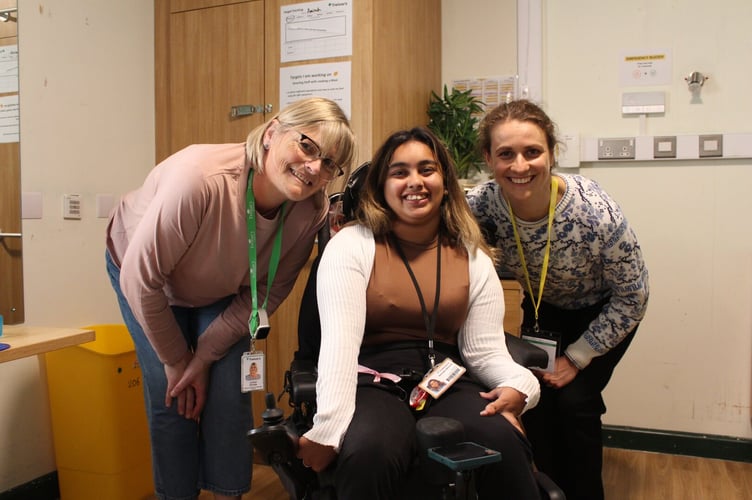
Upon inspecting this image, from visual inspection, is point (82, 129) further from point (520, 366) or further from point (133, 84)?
point (520, 366)

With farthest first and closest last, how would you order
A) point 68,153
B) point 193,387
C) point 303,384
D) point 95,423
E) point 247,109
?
1. point 247,109
2. point 68,153
3. point 95,423
4. point 193,387
5. point 303,384

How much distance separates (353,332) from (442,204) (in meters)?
0.47

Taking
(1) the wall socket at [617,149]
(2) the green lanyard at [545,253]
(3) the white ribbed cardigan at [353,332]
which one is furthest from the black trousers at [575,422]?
(1) the wall socket at [617,149]

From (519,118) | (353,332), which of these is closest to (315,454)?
(353,332)

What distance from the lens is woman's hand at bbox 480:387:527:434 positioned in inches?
51.4

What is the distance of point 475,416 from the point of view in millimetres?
1272

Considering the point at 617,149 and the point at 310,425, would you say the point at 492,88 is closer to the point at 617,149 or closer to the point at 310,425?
the point at 617,149

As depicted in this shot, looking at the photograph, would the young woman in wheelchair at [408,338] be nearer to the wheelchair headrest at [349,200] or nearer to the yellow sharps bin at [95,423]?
the wheelchair headrest at [349,200]

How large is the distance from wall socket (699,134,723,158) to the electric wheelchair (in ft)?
5.13

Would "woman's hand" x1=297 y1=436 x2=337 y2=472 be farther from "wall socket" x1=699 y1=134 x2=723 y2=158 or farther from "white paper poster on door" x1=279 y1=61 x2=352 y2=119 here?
"wall socket" x1=699 y1=134 x2=723 y2=158

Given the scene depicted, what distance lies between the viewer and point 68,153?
2.25 metres

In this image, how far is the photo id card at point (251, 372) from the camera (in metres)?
1.58

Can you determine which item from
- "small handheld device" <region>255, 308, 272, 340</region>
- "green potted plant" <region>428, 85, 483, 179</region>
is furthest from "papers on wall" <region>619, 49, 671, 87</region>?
"small handheld device" <region>255, 308, 272, 340</region>

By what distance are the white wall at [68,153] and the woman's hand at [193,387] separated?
0.86 meters
